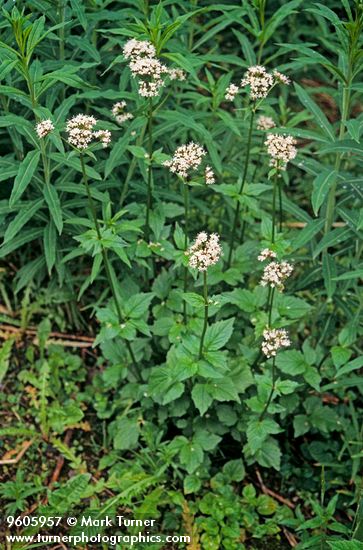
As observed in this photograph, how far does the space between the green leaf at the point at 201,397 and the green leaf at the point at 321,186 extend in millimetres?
1161

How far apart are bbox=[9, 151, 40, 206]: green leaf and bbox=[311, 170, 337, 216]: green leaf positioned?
1.45m

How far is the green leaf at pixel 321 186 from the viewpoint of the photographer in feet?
11.1

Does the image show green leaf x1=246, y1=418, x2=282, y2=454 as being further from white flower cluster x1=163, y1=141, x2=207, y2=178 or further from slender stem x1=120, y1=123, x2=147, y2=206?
slender stem x1=120, y1=123, x2=147, y2=206

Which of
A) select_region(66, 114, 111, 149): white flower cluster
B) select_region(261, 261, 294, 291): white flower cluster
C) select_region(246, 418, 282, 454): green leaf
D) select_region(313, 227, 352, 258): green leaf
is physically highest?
select_region(66, 114, 111, 149): white flower cluster

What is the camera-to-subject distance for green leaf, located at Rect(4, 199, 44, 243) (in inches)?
150

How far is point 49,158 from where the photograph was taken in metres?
3.91

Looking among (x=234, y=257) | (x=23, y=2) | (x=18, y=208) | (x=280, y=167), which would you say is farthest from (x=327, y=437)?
(x=23, y=2)

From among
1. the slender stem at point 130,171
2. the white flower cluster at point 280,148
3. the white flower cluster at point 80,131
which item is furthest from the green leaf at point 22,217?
the white flower cluster at point 280,148

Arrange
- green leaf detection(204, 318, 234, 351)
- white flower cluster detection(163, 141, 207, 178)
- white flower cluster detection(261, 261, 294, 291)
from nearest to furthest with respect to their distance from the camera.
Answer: white flower cluster detection(163, 141, 207, 178)
white flower cluster detection(261, 261, 294, 291)
green leaf detection(204, 318, 234, 351)

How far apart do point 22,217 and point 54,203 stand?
9.1 inches

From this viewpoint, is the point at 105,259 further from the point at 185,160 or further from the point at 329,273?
the point at 329,273

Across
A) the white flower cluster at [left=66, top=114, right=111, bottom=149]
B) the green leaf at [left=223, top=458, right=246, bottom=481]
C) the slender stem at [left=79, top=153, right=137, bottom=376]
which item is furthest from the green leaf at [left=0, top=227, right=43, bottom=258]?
the green leaf at [left=223, top=458, right=246, bottom=481]

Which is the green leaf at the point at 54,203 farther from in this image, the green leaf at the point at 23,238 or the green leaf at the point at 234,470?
the green leaf at the point at 234,470

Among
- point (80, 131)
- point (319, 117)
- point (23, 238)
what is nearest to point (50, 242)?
point (23, 238)
